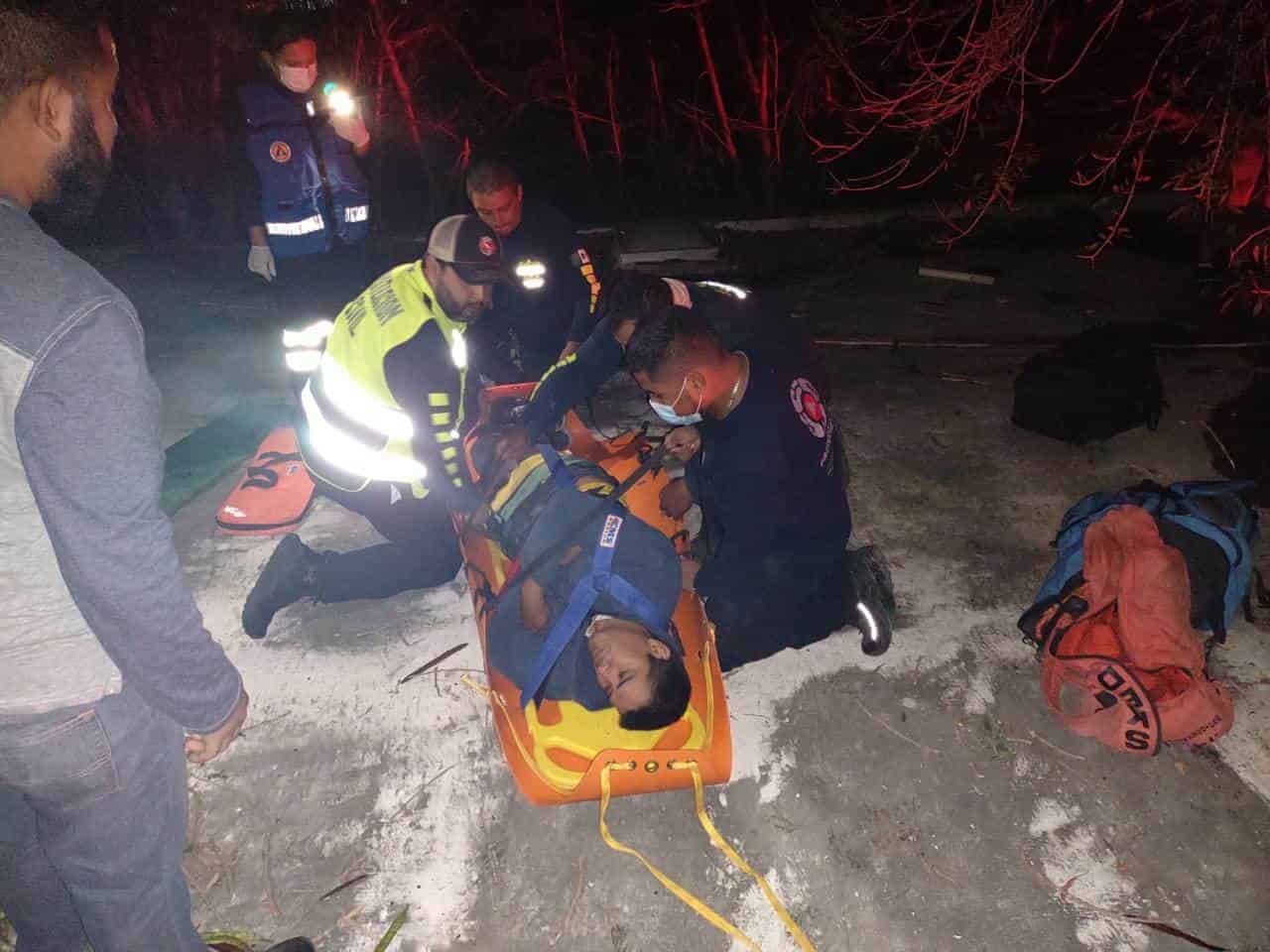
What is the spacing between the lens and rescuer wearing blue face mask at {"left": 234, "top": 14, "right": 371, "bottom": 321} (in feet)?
13.7

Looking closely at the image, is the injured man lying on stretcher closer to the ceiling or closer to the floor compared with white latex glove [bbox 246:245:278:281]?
closer to the floor

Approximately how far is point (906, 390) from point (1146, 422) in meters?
1.54

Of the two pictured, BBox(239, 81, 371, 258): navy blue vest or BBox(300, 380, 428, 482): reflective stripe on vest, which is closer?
BBox(300, 380, 428, 482): reflective stripe on vest

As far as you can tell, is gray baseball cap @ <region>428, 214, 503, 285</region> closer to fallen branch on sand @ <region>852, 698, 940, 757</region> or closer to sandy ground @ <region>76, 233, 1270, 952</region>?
sandy ground @ <region>76, 233, 1270, 952</region>

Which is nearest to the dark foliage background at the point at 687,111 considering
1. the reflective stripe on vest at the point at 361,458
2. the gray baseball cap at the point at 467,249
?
the gray baseball cap at the point at 467,249

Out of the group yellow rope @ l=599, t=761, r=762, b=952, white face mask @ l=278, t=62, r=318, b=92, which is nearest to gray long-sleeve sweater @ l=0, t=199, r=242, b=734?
yellow rope @ l=599, t=761, r=762, b=952

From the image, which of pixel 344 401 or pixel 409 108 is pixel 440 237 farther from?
pixel 409 108

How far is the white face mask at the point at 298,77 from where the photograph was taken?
4.17 m

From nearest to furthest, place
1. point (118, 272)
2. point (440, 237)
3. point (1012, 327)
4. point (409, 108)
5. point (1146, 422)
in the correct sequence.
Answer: point (440, 237), point (1146, 422), point (1012, 327), point (118, 272), point (409, 108)

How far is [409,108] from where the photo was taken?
8.55 m

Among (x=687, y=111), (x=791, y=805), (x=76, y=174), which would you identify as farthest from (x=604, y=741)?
(x=687, y=111)

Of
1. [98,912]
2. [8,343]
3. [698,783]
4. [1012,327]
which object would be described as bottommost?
[1012,327]

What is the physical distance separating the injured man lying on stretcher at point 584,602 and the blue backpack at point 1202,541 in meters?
1.64


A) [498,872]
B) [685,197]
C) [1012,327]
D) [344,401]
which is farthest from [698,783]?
[685,197]
